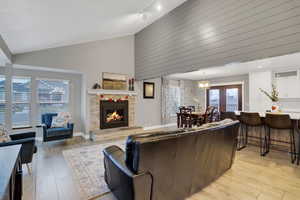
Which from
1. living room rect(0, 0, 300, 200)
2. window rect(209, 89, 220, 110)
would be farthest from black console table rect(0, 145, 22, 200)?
window rect(209, 89, 220, 110)

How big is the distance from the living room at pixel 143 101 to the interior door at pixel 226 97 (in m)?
0.05

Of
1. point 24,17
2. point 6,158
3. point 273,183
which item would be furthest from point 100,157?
point 273,183

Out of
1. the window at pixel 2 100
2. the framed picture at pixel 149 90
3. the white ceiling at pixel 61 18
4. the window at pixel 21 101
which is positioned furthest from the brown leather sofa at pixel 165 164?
the framed picture at pixel 149 90

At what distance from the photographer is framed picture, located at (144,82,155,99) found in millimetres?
6469

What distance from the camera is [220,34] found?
3377 millimetres

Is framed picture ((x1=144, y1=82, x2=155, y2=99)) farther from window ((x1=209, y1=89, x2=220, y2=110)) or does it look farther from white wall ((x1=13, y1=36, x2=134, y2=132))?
window ((x1=209, y1=89, x2=220, y2=110))

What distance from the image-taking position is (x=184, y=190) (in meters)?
1.88

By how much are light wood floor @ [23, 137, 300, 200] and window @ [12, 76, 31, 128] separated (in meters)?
1.86

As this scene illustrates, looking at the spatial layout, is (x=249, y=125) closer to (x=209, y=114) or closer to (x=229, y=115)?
(x=229, y=115)

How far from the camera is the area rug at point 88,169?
216 centimetres

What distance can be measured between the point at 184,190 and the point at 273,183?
1.60 metres

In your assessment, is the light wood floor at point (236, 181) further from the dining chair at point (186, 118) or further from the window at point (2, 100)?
the dining chair at point (186, 118)

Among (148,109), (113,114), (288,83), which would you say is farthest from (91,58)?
(288,83)

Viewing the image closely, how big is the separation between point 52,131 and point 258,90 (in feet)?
23.8
